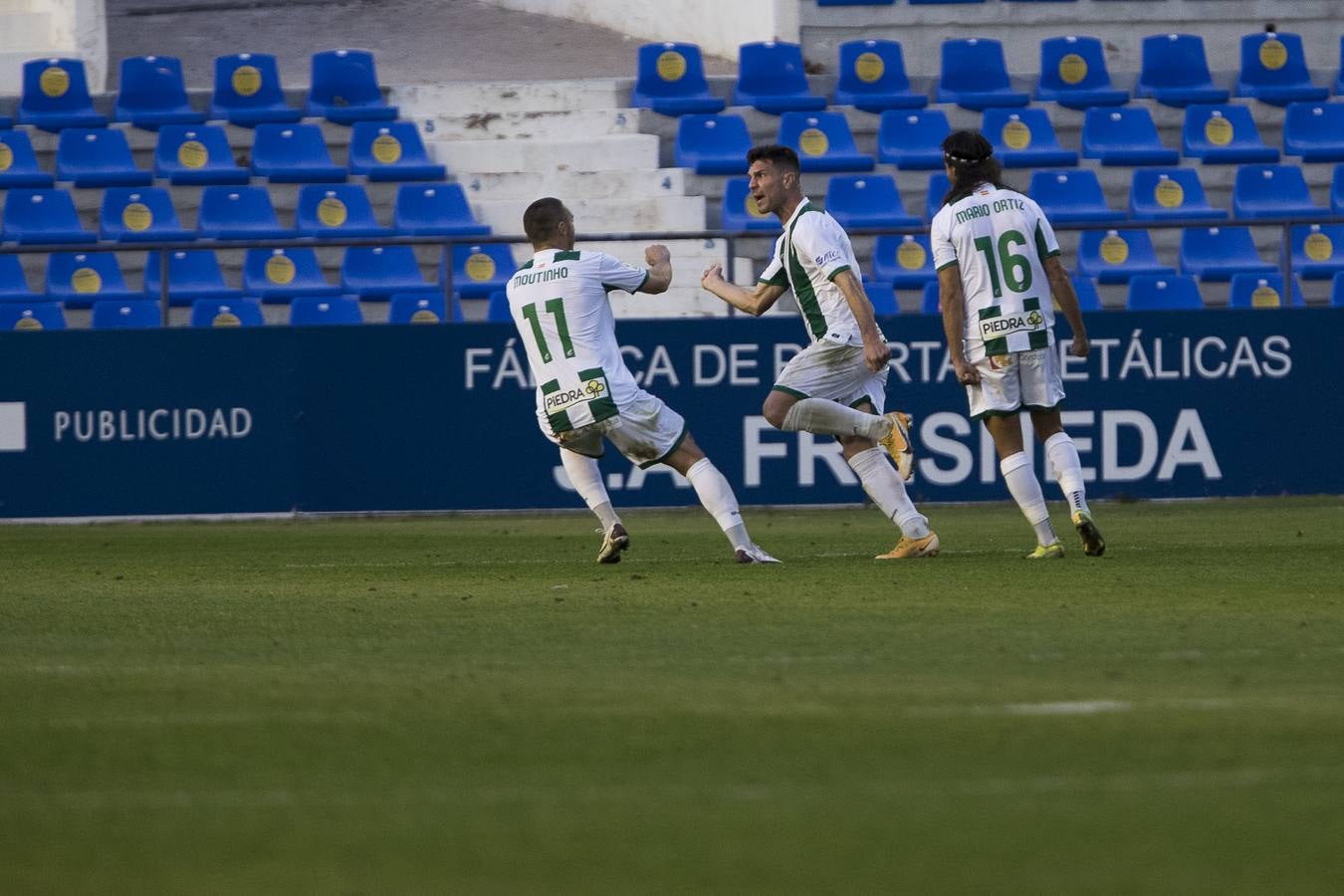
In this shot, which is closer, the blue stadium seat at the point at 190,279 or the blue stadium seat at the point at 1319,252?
the blue stadium seat at the point at 1319,252

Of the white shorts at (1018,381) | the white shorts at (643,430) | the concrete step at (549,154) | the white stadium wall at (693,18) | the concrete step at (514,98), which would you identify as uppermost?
the white stadium wall at (693,18)

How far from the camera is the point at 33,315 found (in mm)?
15977

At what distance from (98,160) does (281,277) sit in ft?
11.0

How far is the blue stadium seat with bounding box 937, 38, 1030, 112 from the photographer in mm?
19547

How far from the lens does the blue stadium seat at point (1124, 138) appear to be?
19.0 meters

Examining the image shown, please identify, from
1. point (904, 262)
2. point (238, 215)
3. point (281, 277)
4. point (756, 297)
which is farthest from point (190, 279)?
point (756, 297)

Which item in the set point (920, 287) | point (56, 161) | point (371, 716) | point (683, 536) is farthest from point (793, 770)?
point (56, 161)

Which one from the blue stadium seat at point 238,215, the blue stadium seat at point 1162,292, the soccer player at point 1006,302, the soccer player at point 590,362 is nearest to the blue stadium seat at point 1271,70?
the blue stadium seat at point 1162,292

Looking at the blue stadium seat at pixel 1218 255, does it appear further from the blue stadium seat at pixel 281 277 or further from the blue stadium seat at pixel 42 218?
the blue stadium seat at pixel 42 218

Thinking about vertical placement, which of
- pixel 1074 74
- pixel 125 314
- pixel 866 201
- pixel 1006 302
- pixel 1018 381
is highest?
pixel 1074 74

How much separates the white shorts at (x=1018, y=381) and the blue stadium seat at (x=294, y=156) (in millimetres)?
10461

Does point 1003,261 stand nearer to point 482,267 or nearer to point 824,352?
point 824,352

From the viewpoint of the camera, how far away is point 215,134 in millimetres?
18953

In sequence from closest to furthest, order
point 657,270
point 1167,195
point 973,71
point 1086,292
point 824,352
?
point 657,270 < point 824,352 < point 1086,292 < point 1167,195 < point 973,71
